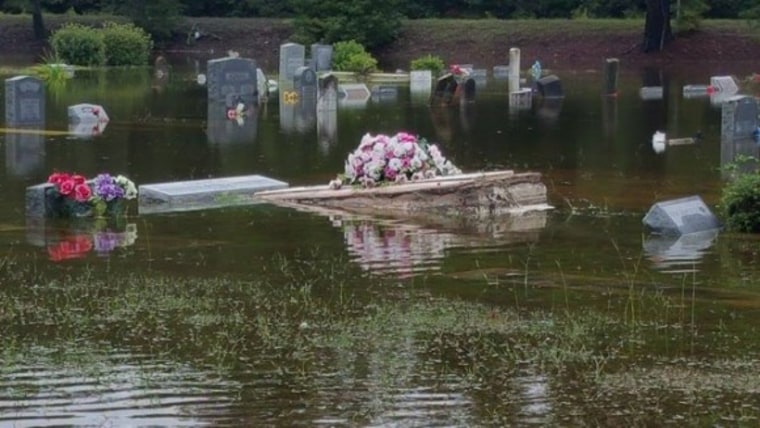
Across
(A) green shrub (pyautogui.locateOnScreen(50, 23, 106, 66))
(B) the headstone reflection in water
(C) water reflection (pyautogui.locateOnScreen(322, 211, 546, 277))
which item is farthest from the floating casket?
(A) green shrub (pyautogui.locateOnScreen(50, 23, 106, 66))

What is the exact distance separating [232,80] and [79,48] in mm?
20693

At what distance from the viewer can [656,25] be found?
66.9 m

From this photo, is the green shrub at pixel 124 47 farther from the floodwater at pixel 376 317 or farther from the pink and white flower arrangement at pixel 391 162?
the pink and white flower arrangement at pixel 391 162

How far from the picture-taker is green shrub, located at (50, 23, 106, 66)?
58281 mm

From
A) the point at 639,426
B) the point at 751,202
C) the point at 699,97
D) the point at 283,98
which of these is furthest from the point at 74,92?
the point at 639,426

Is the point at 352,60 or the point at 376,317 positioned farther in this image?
Answer: the point at 352,60

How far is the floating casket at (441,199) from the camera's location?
62.5 feet

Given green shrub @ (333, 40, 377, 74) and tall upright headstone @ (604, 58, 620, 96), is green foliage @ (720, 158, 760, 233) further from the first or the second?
green shrub @ (333, 40, 377, 74)

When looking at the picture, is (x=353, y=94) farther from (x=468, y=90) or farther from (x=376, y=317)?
(x=376, y=317)

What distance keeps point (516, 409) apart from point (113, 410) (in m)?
2.50

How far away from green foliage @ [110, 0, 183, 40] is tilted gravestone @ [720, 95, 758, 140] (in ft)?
147

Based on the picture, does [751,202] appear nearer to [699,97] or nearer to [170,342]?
[170,342]

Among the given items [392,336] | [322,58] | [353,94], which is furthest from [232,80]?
[392,336]

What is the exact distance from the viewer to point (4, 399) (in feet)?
32.7
